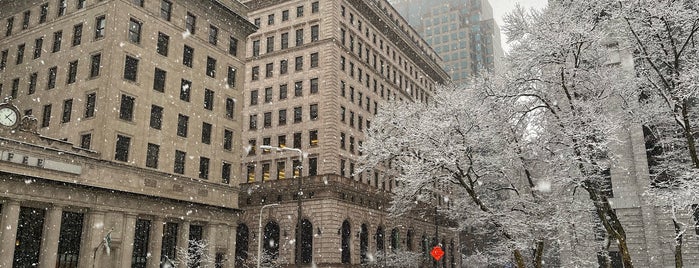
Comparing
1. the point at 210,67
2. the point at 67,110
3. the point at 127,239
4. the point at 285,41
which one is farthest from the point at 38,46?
the point at 285,41

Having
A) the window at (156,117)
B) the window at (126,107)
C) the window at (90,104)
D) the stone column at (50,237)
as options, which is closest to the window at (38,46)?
the window at (90,104)

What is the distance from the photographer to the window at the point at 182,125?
39.2 meters

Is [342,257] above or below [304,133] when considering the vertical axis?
below

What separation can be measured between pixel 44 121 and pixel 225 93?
13.2 meters

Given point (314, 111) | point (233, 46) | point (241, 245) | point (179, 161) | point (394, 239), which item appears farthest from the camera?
point (394, 239)

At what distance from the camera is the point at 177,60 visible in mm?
39719

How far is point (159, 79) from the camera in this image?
125 ft

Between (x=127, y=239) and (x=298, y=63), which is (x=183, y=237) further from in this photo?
(x=298, y=63)

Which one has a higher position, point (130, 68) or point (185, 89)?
point (130, 68)

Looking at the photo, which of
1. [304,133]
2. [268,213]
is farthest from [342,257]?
[304,133]

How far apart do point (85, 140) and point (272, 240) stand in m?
26.1

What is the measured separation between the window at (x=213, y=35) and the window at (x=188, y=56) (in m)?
2.62

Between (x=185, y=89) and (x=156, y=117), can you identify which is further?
(x=185, y=89)

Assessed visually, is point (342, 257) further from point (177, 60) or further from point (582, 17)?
point (582, 17)
